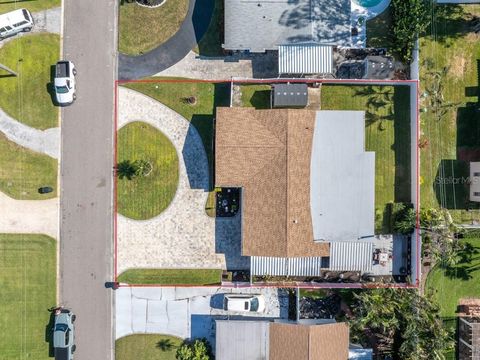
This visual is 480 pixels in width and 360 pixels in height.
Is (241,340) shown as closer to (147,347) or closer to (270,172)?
(147,347)

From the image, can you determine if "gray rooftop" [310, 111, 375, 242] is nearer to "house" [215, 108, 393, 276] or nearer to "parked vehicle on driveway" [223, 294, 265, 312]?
"house" [215, 108, 393, 276]

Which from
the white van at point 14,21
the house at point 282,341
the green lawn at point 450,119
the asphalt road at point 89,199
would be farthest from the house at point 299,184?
the white van at point 14,21

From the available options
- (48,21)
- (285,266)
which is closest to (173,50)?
(48,21)

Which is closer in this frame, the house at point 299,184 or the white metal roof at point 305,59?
the house at point 299,184

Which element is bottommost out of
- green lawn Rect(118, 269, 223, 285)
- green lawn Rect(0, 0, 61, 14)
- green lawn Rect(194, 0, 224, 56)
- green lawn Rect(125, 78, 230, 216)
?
green lawn Rect(118, 269, 223, 285)

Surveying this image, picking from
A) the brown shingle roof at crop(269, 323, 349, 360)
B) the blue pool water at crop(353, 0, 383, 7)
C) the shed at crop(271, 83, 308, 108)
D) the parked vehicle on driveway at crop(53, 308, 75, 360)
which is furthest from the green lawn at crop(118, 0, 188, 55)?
the brown shingle roof at crop(269, 323, 349, 360)

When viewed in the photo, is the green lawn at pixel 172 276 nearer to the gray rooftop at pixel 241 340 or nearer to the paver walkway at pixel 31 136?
the gray rooftop at pixel 241 340
